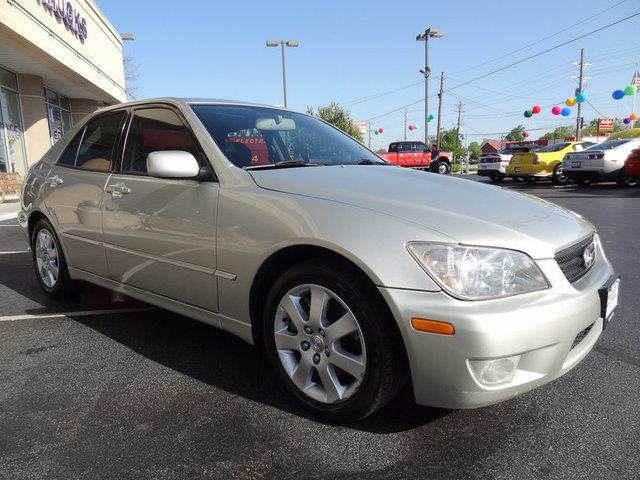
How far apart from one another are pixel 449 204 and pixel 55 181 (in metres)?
3.24

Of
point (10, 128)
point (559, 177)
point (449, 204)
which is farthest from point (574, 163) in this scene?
point (10, 128)

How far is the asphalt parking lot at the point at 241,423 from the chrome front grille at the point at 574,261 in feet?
2.24

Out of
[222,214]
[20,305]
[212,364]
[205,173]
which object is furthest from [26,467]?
[20,305]

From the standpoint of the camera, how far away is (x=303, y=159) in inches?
124

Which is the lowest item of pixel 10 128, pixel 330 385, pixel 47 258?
pixel 330 385

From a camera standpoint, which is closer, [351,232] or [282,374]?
[351,232]

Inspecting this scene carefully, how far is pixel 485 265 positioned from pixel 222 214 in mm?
1336

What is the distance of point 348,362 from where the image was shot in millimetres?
2137

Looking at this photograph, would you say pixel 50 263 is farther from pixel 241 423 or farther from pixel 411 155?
pixel 411 155

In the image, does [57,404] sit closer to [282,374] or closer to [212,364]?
[212,364]

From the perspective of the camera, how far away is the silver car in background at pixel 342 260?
192 cm

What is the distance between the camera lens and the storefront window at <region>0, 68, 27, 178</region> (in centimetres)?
1400

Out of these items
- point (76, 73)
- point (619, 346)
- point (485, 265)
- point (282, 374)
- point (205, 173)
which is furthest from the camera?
point (76, 73)

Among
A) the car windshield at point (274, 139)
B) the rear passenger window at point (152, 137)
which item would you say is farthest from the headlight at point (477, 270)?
the rear passenger window at point (152, 137)
